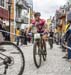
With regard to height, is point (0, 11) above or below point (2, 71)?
above

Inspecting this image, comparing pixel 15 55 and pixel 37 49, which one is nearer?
pixel 15 55

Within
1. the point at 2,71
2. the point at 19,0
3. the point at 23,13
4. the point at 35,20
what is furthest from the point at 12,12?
the point at 2,71

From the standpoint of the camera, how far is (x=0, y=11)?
155ft

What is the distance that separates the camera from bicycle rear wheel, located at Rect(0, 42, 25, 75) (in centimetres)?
686

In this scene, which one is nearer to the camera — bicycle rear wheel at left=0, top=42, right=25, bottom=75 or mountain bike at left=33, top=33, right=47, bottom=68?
bicycle rear wheel at left=0, top=42, right=25, bottom=75

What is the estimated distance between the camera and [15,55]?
7.04 m

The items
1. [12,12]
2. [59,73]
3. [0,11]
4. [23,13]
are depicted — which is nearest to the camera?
[59,73]

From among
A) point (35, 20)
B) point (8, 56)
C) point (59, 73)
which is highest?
point (35, 20)

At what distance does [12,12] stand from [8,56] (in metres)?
52.5

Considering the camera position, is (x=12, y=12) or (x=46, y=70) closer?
(x=46, y=70)

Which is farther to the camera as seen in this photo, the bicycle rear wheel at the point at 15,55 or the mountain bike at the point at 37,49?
the mountain bike at the point at 37,49

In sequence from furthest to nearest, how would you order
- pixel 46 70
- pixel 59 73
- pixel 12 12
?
pixel 12 12 → pixel 46 70 → pixel 59 73

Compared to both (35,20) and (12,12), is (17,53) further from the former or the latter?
(12,12)

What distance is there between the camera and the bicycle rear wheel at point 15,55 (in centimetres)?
686
